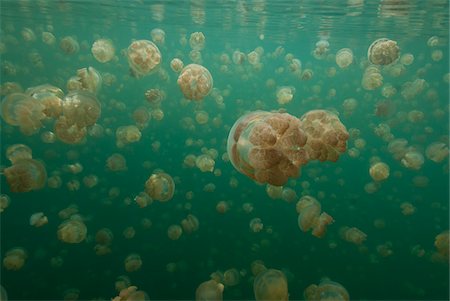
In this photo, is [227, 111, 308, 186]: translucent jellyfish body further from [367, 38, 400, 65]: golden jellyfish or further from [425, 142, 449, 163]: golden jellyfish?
[425, 142, 449, 163]: golden jellyfish

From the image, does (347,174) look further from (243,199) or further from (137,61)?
(137,61)

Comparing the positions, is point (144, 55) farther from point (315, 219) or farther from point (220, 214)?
point (220, 214)

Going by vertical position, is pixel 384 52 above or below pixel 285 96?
above

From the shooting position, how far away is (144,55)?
6523 mm

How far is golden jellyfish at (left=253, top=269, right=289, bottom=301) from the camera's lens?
4.54 meters

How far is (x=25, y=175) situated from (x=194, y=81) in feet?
9.62

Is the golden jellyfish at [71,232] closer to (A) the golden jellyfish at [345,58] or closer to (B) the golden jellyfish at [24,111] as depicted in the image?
(B) the golden jellyfish at [24,111]

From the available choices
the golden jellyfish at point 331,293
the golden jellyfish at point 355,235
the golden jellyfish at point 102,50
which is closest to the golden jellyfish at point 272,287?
the golden jellyfish at point 331,293

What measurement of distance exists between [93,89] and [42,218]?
2.48 metres

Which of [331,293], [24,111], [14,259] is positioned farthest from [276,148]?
[14,259]

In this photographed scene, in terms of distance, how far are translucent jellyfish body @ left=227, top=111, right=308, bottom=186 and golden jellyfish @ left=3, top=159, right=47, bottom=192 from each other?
3378 millimetres

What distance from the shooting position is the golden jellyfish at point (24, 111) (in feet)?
17.8

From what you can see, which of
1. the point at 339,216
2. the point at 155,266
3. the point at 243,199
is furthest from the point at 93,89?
the point at 339,216

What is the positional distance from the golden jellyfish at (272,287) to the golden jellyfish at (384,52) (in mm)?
4873
